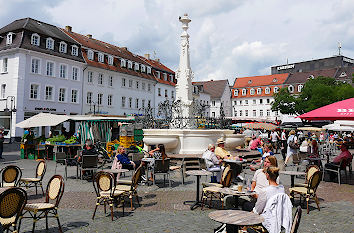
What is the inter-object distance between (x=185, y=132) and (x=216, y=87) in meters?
58.5

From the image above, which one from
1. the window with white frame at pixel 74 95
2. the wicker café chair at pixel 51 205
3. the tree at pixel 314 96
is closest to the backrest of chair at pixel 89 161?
the wicker café chair at pixel 51 205

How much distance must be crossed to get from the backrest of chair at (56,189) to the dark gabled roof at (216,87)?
63598mm

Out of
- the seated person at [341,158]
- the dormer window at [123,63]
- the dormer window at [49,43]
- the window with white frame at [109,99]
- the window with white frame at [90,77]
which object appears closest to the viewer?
the seated person at [341,158]

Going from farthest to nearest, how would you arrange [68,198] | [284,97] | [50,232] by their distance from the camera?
1. [284,97]
2. [68,198]
3. [50,232]

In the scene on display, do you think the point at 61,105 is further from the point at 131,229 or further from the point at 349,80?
the point at 349,80

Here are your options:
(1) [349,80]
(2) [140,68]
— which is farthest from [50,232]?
(1) [349,80]

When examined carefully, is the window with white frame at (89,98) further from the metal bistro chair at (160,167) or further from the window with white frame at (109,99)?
the metal bistro chair at (160,167)

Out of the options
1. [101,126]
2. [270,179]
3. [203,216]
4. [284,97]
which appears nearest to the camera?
Result: [270,179]

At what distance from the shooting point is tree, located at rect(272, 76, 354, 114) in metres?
41.0

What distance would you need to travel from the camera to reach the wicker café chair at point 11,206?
4.25m

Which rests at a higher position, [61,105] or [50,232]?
[61,105]

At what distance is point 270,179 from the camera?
4.95 metres

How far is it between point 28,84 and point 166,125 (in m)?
21.7

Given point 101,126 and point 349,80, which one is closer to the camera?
point 101,126
